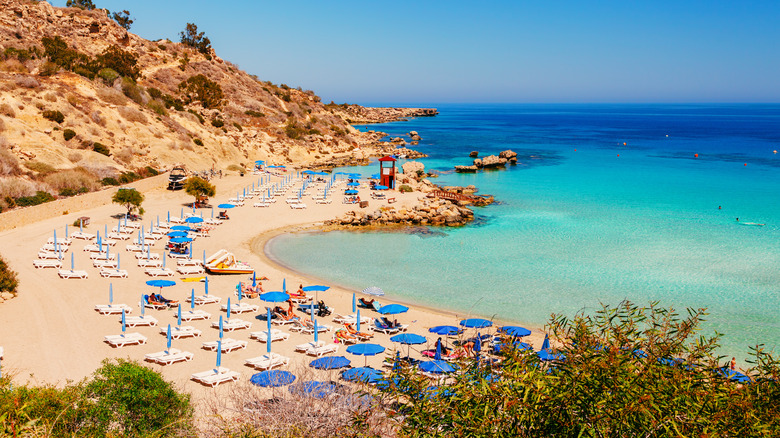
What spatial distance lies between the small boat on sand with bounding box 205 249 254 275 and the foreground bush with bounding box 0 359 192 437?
35.5ft

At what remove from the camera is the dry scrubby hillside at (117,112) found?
32.3m

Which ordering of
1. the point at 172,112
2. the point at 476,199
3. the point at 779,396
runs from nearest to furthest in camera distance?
the point at 779,396, the point at 476,199, the point at 172,112

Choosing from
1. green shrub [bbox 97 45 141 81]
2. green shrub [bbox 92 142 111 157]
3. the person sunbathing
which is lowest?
the person sunbathing

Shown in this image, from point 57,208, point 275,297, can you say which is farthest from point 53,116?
point 275,297

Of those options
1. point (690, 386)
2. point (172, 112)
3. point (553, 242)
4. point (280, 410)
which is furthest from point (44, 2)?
point (690, 386)

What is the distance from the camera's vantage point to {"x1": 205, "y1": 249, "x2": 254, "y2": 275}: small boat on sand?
2012 centimetres

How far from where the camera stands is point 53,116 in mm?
35906

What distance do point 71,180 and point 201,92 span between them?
103 feet

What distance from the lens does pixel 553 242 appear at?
Answer: 26984 mm

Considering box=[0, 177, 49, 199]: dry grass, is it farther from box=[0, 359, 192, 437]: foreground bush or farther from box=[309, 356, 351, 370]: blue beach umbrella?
box=[309, 356, 351, 370]: blue beach umbrella

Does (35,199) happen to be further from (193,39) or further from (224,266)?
(193,39)

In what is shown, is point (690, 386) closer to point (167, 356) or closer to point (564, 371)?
point (564, 371)

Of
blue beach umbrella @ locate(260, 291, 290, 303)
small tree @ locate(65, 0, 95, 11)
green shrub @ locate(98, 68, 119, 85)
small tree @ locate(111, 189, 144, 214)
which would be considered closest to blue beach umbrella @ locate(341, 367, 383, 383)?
blue beach umbrella @ locate(260, 291, 290, 303)

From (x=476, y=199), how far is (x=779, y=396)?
32220mm
